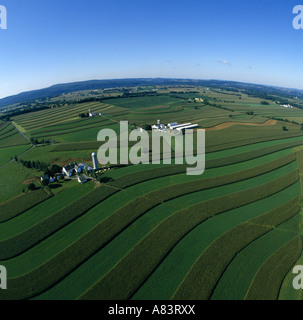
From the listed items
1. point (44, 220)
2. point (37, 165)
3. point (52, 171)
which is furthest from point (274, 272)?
→ point (37, 165)

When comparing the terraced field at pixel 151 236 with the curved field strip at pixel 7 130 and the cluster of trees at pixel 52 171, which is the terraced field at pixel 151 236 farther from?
the curved field strip at pixel 7 130

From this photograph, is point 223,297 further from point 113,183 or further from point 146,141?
point 146,141

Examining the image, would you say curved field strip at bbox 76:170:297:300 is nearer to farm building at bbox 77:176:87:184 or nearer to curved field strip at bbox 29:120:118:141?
farm building at bbox 77:176:87:184

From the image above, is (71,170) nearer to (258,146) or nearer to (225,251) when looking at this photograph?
(225,251)

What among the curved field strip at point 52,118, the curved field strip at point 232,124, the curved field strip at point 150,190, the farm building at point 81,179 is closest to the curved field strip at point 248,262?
the curved field strip at point 150,190

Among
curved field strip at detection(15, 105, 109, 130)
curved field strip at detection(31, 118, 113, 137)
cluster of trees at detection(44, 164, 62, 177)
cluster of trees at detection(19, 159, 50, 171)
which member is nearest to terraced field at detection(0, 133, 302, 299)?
cluster of trees at detection(44, 164, 62, 177)
